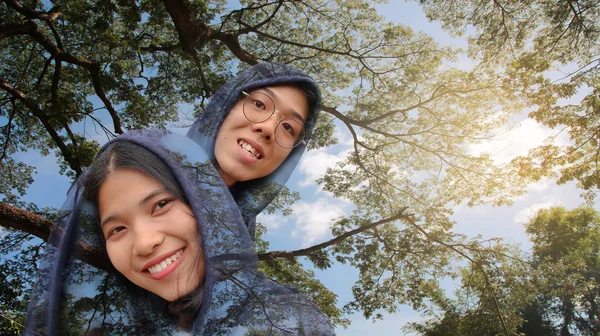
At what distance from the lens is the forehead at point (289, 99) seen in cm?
135

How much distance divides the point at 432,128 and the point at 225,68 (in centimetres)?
354

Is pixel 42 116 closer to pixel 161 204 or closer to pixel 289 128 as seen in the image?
pixel 289 128

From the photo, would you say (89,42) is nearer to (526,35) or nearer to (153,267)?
(153,267)

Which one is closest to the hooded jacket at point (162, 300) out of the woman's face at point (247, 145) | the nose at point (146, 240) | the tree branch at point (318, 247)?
the nose at point (146, 240)

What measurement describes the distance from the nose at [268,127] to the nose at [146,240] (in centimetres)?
51

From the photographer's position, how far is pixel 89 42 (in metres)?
5.17

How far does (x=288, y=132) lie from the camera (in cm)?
138

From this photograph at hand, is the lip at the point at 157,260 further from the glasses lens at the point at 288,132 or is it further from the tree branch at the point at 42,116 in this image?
the tree branch at the point at 42,116

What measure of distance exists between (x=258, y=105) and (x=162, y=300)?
723 millimetres

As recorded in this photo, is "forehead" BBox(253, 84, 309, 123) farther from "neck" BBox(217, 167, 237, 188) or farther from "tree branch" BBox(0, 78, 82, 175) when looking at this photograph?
"tree branch" BBox(0, 78, 82, 175)

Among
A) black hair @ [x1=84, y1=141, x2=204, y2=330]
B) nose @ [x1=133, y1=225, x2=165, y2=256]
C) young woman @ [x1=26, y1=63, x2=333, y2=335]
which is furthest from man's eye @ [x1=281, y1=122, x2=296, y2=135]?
nose @ [x1=133, y1=225, x2=165, y2=256]

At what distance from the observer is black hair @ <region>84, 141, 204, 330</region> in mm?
929

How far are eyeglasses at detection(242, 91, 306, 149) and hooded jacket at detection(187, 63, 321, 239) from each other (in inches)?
2.0

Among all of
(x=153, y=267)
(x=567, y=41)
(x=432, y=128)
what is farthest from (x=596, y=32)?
(x=153, y=267)
